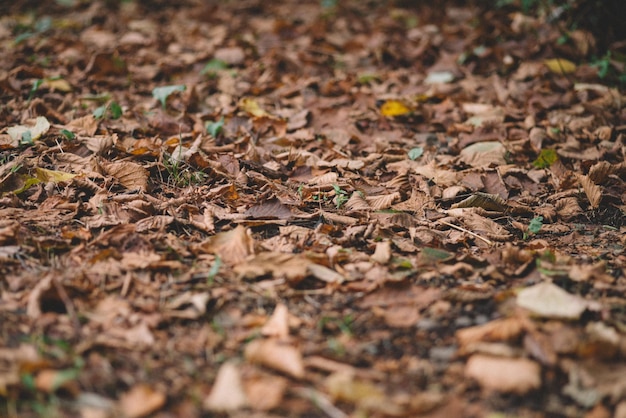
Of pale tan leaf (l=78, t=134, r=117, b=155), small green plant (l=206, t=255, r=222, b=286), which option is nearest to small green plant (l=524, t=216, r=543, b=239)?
small green plant (l=206, t=255, r=222, b=286)

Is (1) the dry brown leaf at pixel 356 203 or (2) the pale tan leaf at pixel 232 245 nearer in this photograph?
(2) the pale tan leaf at pixel 232 245

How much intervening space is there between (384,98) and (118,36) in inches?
87.1

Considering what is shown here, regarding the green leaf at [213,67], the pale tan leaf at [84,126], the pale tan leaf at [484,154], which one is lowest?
the pale tan leaf at [484,154]

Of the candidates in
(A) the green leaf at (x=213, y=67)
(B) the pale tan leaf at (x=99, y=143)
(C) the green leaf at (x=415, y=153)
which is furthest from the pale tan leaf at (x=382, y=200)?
(A) the green leaf at (x=213, y=67)

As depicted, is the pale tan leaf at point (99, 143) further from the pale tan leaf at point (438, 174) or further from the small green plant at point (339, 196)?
the pale tan leaf at point (438, 174)

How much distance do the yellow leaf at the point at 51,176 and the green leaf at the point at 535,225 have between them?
5.94 ft

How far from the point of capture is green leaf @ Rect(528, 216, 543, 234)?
7.06ft

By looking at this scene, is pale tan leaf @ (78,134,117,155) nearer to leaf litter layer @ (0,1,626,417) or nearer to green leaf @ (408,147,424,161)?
leaf litter layer @ (0,1,626,417)

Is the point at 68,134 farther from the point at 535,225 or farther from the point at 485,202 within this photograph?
the point at 535,225

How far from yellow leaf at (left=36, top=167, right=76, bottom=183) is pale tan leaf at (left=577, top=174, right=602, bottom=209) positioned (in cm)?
212

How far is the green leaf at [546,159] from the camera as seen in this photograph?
268 cm

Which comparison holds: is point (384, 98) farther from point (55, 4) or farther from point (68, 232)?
point (55, 4)

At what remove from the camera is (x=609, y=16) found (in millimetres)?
3658

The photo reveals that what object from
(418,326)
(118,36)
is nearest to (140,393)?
(418,326)
